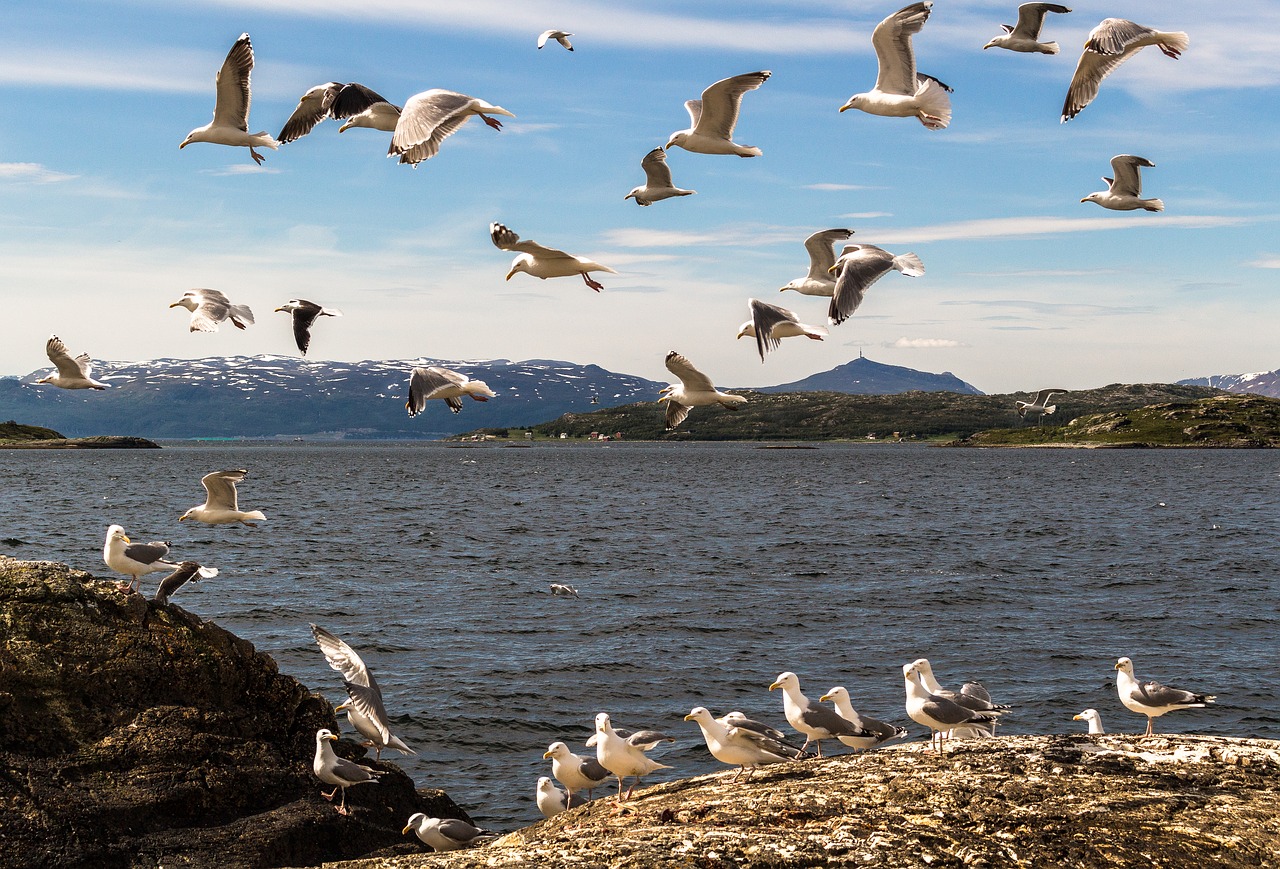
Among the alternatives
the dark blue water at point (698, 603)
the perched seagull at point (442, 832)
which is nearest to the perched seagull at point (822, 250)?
the dark blue water at point (698, 603)

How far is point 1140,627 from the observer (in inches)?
1251

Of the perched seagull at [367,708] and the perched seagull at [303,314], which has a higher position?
the perched seagull at [303,314]

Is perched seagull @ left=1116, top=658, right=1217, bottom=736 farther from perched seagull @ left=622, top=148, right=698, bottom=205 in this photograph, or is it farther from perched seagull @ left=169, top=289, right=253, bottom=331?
perched seagull @ left=169, top=289, right=253, bottom=331

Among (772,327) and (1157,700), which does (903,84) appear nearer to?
(772,327)

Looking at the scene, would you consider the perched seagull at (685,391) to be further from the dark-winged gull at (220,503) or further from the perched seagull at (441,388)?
the dark-winged gull at (220,503)

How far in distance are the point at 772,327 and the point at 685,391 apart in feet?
7.88

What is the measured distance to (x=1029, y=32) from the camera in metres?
16.0

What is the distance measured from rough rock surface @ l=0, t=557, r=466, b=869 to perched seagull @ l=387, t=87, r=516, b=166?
5163 millimetres

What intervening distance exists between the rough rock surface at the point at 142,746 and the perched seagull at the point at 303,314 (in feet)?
14.4

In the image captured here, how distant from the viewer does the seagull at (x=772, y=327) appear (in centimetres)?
1341

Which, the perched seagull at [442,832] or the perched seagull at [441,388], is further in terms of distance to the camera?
the perched seagull at [441,388]

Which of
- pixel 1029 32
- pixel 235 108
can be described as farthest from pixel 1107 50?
pixel 235 108

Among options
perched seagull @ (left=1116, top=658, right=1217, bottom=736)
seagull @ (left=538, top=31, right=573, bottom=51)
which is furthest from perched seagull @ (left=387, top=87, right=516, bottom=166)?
perched seagull @ (left=1116, top=658, right=1217, bottom=736)

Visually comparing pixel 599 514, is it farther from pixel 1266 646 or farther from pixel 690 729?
pixel 690 729
